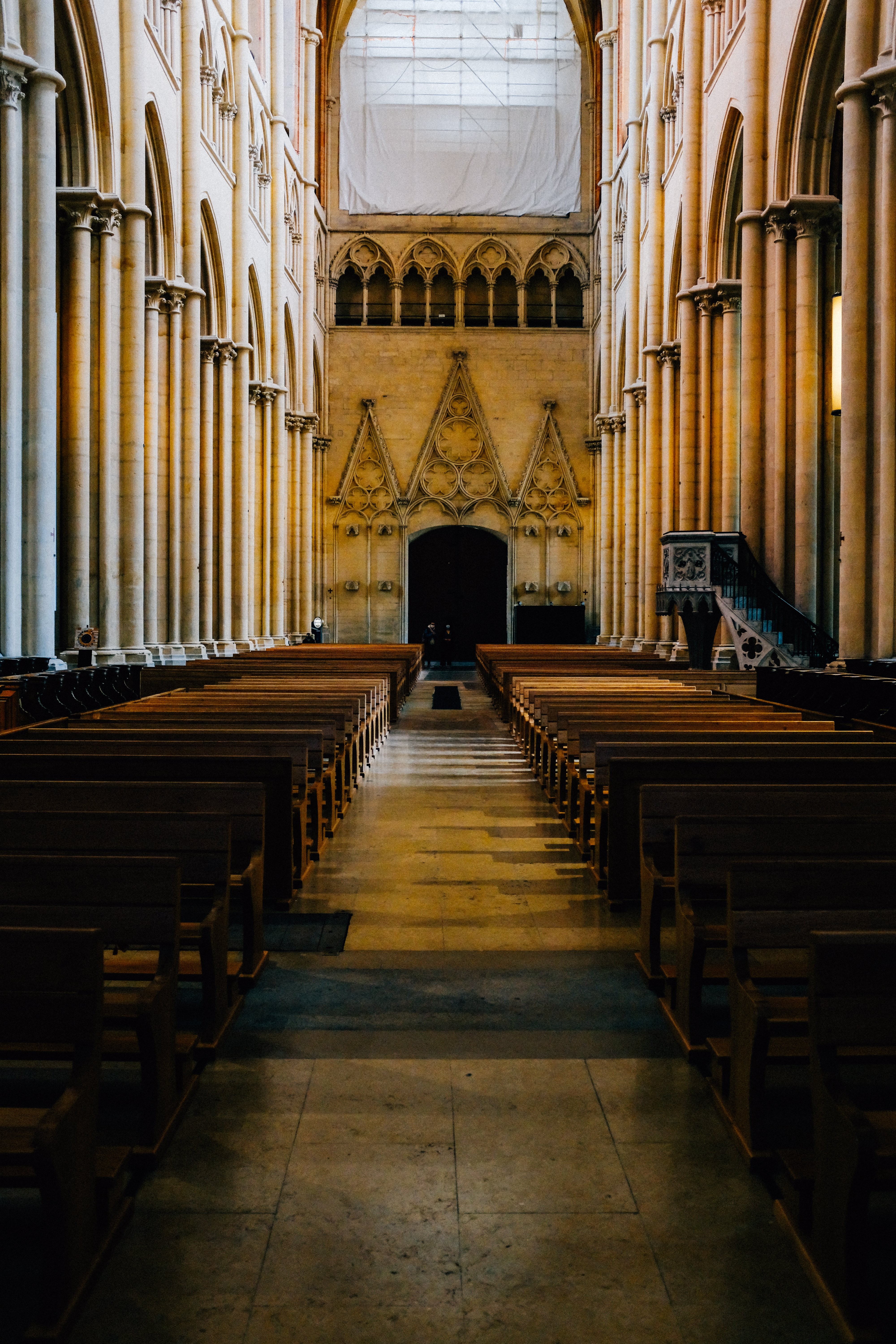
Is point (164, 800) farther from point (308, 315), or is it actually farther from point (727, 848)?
point (308, 315)

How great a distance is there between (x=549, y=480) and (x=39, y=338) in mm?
23849

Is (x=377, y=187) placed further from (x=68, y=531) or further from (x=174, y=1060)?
(x=174, y=1060)

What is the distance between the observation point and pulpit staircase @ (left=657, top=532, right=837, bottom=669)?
15086 mm

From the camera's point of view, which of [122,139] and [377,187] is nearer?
[122,139]

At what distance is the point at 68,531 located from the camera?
1423cm

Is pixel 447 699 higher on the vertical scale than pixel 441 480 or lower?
lower

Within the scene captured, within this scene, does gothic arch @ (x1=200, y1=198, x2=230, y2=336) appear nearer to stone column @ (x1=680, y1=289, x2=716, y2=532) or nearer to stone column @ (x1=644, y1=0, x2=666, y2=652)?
stone column @ (x1=680, y1=289, x2=716, y2=532)

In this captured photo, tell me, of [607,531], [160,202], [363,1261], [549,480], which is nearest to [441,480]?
[549,480]

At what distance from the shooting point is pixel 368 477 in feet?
113

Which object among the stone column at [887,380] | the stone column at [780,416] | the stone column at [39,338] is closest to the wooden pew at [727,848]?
the stone column at [887,380]

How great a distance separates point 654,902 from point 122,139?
13791 millimetres

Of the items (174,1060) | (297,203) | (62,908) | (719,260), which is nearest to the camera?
(62,908)

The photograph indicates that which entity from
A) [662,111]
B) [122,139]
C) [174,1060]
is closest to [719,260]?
[662,111]

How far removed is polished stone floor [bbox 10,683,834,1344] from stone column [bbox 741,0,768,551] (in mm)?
12797
